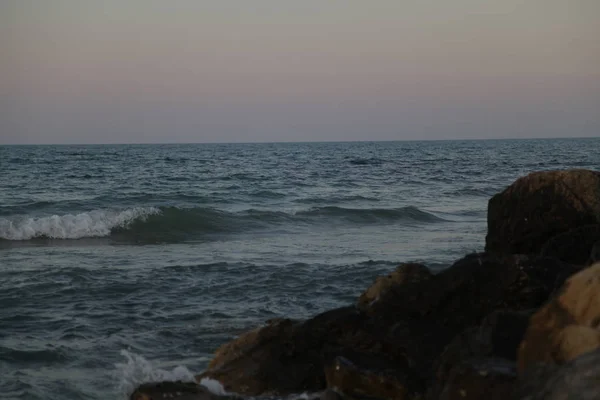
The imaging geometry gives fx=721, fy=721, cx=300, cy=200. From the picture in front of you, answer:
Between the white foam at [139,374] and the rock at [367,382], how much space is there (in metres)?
1.35

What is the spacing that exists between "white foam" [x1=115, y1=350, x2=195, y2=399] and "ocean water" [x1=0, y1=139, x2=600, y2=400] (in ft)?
0.06

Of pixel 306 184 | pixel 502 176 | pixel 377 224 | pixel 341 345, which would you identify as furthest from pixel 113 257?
pixel 502 176

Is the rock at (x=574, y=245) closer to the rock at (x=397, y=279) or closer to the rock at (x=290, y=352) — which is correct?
the rock at (x=397, y=279)

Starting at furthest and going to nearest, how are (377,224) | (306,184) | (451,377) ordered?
(306,184) → (377,224) → (451,377)

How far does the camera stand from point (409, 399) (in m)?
4.42

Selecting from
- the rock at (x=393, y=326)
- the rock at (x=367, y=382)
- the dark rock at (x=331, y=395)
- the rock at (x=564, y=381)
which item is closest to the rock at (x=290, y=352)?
the rock at (x=393, y=326)

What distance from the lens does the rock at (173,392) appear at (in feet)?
15.0

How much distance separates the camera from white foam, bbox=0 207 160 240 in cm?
1608

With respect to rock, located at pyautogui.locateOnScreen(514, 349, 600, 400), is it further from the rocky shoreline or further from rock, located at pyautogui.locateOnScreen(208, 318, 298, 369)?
rock, located at pyautogui.locateOnScreen(208, 318, 298, 369)

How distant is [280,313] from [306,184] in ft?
69.2

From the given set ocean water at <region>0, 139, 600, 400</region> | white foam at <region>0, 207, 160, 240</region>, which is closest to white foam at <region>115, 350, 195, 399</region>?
ocean water at <region>0, 139, 600, 400</region>

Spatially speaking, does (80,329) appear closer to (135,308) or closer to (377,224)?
(135,308)

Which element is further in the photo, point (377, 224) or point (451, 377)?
point (377, 224)

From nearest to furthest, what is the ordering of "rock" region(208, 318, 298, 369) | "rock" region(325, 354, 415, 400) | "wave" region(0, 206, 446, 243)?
"rock" region(325, 354, 415, 400)
"rock" region(208, 318, 298, 369)
"wave" region(0, 206, 446, 243)
